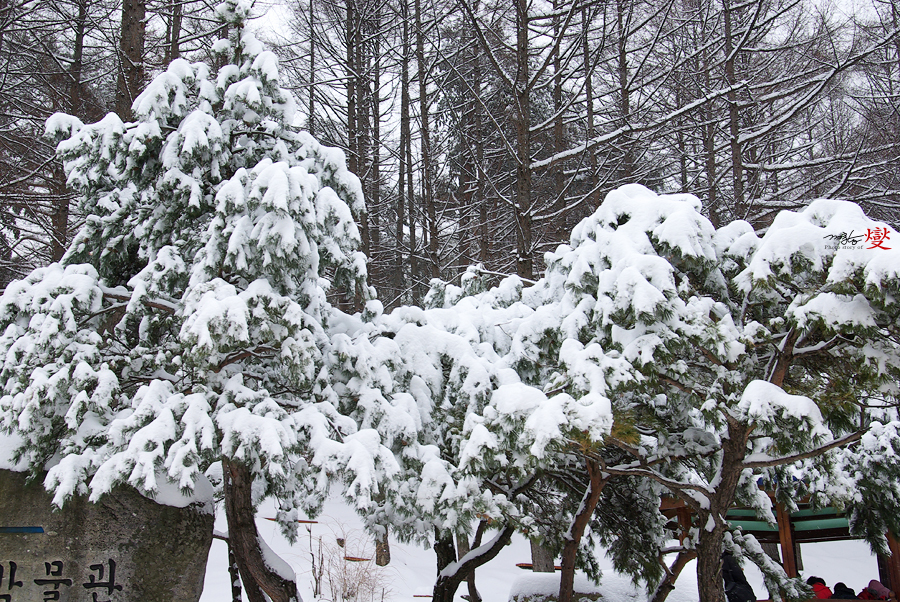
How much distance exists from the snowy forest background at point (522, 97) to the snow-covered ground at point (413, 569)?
13.2 feet

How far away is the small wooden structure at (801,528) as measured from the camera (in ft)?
25.7

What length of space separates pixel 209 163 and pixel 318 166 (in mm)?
878

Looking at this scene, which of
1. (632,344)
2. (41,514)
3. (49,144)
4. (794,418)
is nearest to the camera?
(794,418)

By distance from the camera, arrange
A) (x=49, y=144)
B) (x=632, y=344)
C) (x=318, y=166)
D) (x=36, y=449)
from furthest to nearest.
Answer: (x=49, y=144), (x=318, y=166), (x=36, y=449), (x=632, y=344)

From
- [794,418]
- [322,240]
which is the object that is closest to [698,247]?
[794,418]

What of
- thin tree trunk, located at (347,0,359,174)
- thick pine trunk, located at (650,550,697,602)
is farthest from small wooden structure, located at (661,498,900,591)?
thin tree trunk, located at (347,0,359,174)

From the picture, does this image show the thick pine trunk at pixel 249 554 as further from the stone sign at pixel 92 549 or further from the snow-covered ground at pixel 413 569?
the snow-covered ground at pixel 413 569

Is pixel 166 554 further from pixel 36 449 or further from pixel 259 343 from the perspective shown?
pixel 259 343

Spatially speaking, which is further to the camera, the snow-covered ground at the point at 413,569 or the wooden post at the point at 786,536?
the wooden post at the point at 786,536

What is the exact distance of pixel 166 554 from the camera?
196 inches

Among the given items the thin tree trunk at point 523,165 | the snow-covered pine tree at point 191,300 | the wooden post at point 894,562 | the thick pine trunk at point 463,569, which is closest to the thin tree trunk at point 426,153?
the thin tree trunk at point 523,165

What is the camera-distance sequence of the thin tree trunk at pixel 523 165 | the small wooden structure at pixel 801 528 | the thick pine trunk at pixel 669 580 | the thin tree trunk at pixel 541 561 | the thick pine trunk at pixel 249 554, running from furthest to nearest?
1. the thin tree trunk at pixel 541 561
2. the small wooden structure at pixel 801 528
3. the thin tree trunk at pixel 523 165
4. the thick pine trunk at pixel 669 580
5. the thick pine trunk at pixel 249 554

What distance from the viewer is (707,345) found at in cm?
402

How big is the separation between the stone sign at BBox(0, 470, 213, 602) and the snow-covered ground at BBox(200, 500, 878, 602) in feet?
7.19
